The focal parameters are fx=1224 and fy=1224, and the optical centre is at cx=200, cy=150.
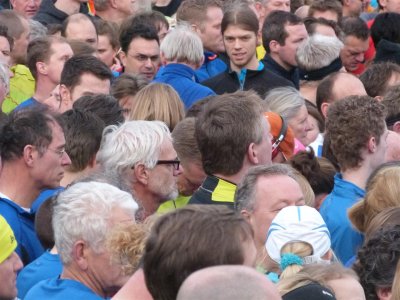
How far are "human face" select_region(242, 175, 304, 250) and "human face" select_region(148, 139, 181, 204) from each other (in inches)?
32.3

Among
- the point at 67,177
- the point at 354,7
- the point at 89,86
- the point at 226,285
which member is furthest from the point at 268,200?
the point at 354,7

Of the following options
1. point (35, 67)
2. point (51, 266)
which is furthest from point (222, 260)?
point (35, 67)

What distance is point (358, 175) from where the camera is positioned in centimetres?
739

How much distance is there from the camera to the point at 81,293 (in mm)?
5270

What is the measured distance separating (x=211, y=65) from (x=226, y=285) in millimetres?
8451

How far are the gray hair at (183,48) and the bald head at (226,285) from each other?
663cm

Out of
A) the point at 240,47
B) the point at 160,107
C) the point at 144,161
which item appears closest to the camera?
the point at 144,161

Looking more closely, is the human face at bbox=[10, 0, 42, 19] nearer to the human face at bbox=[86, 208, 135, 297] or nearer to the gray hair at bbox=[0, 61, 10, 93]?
the gray hair at bbox=[0, 61, 10, 93]

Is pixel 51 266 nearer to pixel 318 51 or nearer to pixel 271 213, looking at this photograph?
pixel 271 213

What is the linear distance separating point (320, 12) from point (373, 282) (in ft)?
29.6

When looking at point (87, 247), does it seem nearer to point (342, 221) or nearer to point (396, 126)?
point (342, 221)

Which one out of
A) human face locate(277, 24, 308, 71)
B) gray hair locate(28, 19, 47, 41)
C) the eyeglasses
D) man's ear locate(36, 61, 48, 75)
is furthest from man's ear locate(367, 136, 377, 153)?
gray hair locate(28, 19, 47, 41)

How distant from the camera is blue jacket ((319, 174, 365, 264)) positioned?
701 centimetres

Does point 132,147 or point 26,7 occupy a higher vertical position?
point 132,147
